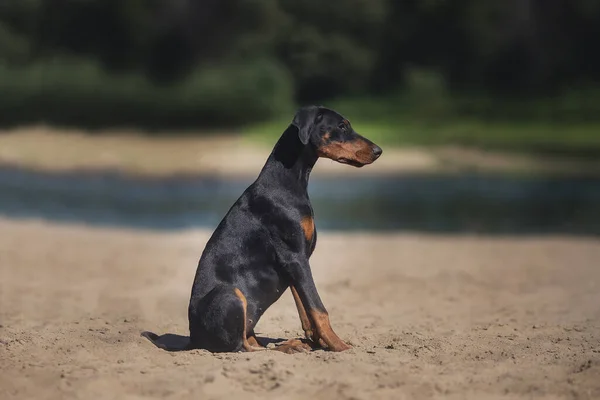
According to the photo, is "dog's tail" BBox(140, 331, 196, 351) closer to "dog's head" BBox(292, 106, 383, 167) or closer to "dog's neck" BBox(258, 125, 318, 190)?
"dog's neck" BBox(258, 125, 318, 190)

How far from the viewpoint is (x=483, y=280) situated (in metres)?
9.16

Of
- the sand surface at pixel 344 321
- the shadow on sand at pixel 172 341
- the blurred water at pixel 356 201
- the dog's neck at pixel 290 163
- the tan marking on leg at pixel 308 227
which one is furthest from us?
the blurred water at pixel 356 201

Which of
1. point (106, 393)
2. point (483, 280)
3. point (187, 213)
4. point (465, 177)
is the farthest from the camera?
point (465, 177)

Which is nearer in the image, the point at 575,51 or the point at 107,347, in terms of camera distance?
the point at 107,347

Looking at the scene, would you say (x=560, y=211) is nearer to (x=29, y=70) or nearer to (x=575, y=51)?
(x=575, y=51)

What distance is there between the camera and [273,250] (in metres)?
5.18

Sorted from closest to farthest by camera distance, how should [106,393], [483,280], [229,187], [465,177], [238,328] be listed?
[106,393] → [238,328] → [483,280] → [229,187] → [465,177]

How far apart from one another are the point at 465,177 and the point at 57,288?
19.8 m

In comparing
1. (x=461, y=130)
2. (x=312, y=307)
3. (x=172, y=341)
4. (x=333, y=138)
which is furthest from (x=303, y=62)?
(x=312, y=307)

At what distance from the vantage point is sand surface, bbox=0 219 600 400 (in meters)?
4.39

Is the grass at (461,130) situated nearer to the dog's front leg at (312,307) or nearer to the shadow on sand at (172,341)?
the shadow on sand at (172,341)

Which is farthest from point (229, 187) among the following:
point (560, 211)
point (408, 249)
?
point (408, 249)

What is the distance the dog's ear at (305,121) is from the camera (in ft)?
17.1

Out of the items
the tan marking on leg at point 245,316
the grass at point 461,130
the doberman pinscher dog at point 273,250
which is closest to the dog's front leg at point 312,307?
the doberman pinscher dog at point 273,250
